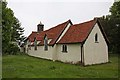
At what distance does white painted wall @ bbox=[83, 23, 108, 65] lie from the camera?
3011 centimetres

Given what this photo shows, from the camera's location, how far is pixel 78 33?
3356 centimetres

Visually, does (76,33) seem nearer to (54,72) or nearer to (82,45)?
(82,45)

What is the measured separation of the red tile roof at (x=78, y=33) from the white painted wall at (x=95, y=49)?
69 centimetres

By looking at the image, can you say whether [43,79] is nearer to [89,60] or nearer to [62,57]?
[89,60]

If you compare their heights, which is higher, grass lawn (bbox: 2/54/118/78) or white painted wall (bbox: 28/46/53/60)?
white painted wall (bbox: 28/46/53/60)

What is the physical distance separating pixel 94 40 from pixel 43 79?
16604 mm

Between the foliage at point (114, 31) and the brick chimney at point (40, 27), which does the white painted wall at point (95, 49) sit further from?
the brick chimney at point (40, 27)

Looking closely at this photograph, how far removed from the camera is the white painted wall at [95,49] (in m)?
30.1

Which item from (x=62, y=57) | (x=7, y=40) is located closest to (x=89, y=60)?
(x=62, y=57)

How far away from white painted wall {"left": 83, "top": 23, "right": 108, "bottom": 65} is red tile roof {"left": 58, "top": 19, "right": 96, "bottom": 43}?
0.69 meters

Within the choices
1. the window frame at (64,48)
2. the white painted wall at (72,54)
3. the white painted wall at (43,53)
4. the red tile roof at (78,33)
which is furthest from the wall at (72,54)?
the white painted wall at (43,53)

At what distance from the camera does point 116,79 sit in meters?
17.1

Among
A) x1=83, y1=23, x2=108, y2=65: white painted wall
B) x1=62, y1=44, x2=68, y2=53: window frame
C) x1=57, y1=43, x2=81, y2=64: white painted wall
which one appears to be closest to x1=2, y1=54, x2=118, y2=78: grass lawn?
x1=83, y1=23, x2=108, y2=65: white painted wall

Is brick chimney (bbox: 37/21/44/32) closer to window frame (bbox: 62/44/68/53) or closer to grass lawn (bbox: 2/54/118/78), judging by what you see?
window frame (bbox: 62/44/68/53)
